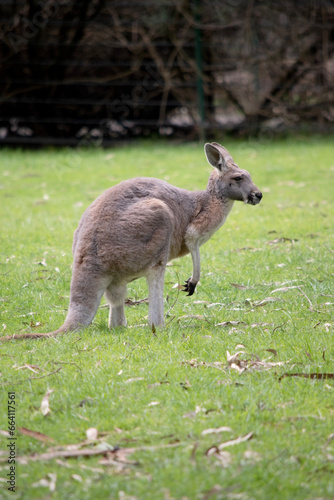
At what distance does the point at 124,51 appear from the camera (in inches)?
479

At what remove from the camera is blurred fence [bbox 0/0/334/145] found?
1162 cm

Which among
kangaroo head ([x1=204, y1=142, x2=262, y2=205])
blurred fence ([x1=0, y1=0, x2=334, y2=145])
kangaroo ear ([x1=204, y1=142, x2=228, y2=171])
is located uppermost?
kangaroo ear ([x1=204, y1=142, x2=228, y2=171])

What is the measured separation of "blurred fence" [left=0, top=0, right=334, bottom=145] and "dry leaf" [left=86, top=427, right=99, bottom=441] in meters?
9.48

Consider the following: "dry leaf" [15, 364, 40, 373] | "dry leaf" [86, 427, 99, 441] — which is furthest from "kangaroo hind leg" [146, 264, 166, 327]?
"dry leaf" [86, 427, 99, 441]

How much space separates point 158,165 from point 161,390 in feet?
23.5

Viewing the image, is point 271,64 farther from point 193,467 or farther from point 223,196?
point 193,467

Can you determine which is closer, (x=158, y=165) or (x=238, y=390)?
(x=238, y=390)

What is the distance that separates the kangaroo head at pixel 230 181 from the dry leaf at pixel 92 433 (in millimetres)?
2144

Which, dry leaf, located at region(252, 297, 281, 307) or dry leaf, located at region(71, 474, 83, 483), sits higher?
dry leaf, located at region(71, 474, 83, 483)

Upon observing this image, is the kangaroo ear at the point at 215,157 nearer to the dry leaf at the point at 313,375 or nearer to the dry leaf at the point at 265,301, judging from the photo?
the dry leaf at the point at 265,301

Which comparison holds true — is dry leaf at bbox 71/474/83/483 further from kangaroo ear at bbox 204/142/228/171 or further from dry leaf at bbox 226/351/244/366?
kangaroo ear at bbox 204/142/228/171

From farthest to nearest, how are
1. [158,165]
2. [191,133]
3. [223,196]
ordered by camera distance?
[191,133] → [158,165] → [223,196]

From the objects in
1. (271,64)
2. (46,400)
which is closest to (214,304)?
(46,400)

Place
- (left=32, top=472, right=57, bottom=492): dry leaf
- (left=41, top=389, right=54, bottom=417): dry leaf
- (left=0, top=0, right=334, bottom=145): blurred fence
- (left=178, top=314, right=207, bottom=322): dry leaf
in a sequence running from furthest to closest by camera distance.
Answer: (left=0, top=0, right=334, bottom=145): blurred fence
(left=178, top=314, right=207, bottom=322): dry leaf
(left=41, top=389, right=54, bottom=417): dry leaf
(left=32, top=472, right=57, bottom=492): dry leaf
